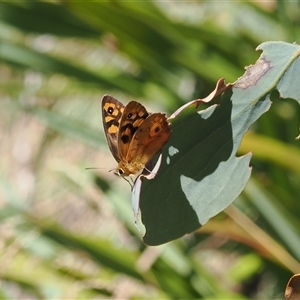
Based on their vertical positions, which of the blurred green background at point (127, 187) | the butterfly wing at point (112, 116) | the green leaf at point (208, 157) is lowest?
the blurred green background at point (127, 187)

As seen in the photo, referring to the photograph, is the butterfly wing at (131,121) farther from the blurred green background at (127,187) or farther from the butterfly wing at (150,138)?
the blurred green background at (127,187)

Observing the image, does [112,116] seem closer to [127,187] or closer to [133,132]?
[133,132]

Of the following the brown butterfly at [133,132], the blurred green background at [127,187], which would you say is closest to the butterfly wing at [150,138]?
the brown butterfly at [133,132]

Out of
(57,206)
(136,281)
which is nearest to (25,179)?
(57,206)

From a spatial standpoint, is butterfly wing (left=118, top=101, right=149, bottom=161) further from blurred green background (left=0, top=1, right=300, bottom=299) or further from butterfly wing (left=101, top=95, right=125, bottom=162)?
blurred green background (left=0, top=1, right=300, bottom=299)

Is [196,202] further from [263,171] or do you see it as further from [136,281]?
[263,171]

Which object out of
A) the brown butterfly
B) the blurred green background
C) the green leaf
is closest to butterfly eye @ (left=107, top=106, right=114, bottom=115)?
the brown butterfly

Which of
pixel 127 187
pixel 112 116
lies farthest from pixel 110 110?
pixel 127 187
